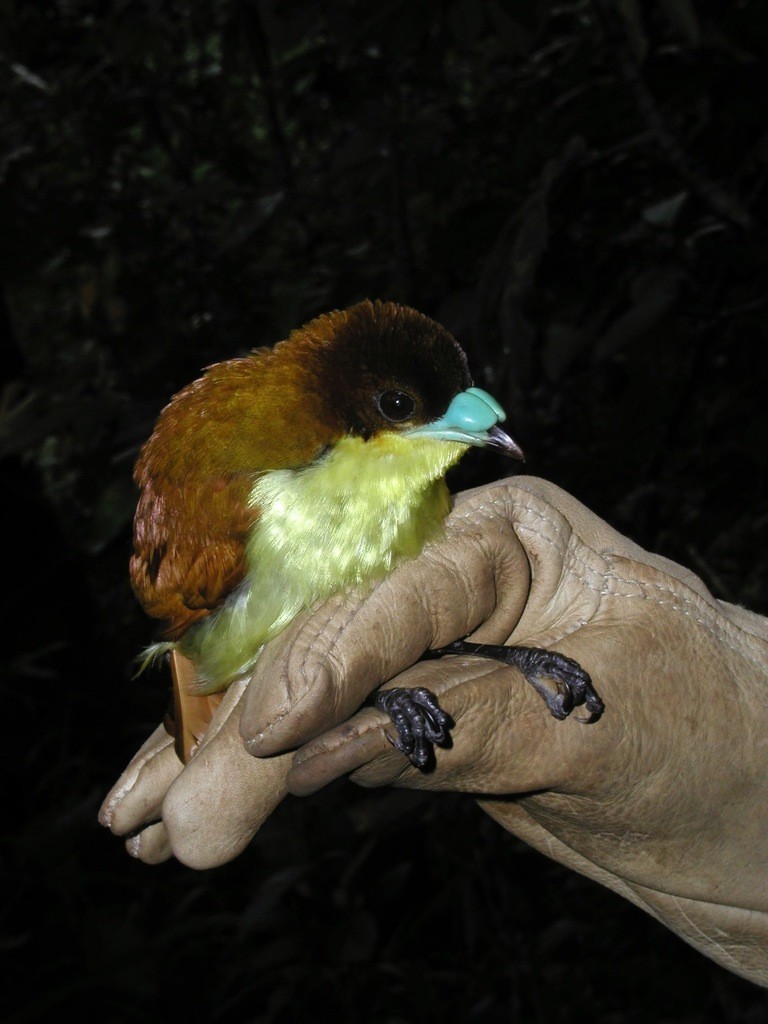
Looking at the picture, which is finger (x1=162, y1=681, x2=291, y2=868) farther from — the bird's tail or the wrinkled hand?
the bird's tail

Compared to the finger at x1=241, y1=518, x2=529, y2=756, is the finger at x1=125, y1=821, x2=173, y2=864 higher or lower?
the finger at x1=241, y1=518, x2=529, y2=756

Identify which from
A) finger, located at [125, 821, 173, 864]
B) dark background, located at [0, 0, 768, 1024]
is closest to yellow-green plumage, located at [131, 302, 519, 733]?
finger, located at [125, 821, 173, 864]

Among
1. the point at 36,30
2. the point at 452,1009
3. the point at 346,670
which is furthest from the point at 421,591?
the point at 36,30

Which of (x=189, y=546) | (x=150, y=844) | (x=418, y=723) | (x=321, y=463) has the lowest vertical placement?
(x=150, y=844)

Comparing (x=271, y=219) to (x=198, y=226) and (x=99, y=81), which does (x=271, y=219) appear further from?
(x=99, y=81)

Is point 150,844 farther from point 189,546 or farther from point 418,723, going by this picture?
point 418,723

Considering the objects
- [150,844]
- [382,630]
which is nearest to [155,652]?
[150,844]

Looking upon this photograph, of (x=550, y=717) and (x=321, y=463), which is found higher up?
(x=321, y=463)
